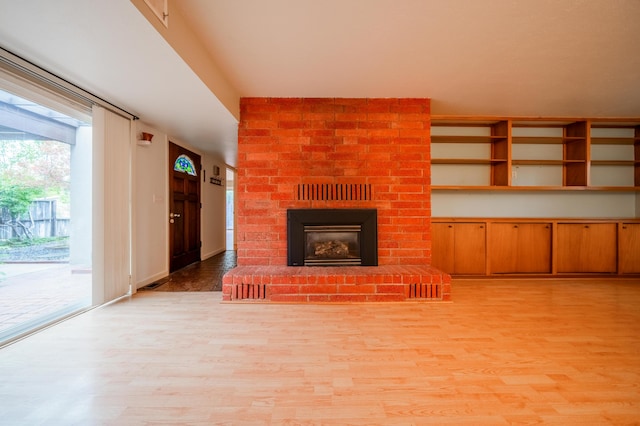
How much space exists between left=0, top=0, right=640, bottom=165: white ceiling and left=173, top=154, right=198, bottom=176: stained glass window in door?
1.19 m

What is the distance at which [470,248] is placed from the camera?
13.3 feet

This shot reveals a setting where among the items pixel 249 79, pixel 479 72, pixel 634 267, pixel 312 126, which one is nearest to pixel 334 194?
pixel 312 126

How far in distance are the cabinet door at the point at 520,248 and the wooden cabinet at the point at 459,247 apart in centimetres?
17

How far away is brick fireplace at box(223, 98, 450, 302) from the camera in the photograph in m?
3.56

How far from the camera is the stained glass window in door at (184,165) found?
15.3 feet

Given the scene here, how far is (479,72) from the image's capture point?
282 cm

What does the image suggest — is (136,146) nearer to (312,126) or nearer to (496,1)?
(312,126)

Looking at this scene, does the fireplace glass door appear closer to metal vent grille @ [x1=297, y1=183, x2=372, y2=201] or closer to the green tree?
metal vent grille @ [x1=297, y1=183, x2=372, y2=201]

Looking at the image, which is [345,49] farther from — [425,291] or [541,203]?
[541,203]

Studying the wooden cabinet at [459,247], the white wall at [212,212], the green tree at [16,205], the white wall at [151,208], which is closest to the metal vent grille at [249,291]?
the white wall at [151,208]

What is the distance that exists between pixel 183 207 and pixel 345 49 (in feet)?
12.5

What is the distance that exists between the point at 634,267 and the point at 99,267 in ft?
23.2

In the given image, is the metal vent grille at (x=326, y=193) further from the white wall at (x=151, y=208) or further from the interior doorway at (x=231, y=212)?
the interior doorway at (x=231, y=212)

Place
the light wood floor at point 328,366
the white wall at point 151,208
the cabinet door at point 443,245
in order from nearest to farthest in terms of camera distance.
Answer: the light wood floor at point 328,366
the white wall at point 151,208
the cabinet door at point 443,245
